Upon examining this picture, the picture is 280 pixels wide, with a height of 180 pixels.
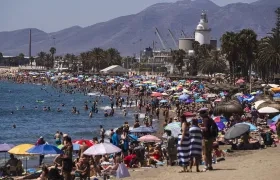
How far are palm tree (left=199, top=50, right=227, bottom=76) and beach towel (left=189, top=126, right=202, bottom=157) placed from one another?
92.7 metres

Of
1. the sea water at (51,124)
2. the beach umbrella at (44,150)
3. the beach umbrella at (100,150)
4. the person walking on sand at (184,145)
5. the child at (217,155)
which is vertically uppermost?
the person walking on sand at (184,145)

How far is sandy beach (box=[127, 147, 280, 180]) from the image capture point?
42.1 ft

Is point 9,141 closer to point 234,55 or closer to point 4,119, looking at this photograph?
point 4,119

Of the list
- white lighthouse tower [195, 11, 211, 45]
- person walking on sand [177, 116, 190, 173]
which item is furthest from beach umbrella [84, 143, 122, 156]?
white lighthouse tower [195, 11, 211, 45]

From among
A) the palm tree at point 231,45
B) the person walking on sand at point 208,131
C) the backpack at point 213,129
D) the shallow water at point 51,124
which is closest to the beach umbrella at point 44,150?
the person walking on sand at point 208,131

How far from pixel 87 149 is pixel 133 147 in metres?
3.79

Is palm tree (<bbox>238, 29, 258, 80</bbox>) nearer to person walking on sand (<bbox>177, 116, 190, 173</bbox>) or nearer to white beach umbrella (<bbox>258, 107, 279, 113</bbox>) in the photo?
white beach umbrella (<bbox>258, 107, 279, 113</bbox>)

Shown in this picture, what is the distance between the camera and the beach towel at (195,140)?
44.2 ft

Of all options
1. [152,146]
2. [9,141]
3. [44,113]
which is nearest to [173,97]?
[44,113]

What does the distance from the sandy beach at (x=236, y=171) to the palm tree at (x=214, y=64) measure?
8820 cm

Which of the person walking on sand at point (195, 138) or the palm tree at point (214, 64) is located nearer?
the person walking on sand at point (195, 138)

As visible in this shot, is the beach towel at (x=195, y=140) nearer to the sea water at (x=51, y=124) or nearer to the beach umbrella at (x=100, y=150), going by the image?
the beach umbrella at (x=100, y=150)

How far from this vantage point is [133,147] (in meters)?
20.4

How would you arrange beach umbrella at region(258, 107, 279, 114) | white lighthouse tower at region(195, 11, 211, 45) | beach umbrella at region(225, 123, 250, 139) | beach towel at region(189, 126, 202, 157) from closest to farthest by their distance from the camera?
1. beach towel at region(189, 126, 202, 157)
2. beach umbrella at region(225, 123, 250, 139)
3. beach umbrella at region(258, 107, 279, 114)
4. white lighthouse tower at region(195, 11, 211, 45)
